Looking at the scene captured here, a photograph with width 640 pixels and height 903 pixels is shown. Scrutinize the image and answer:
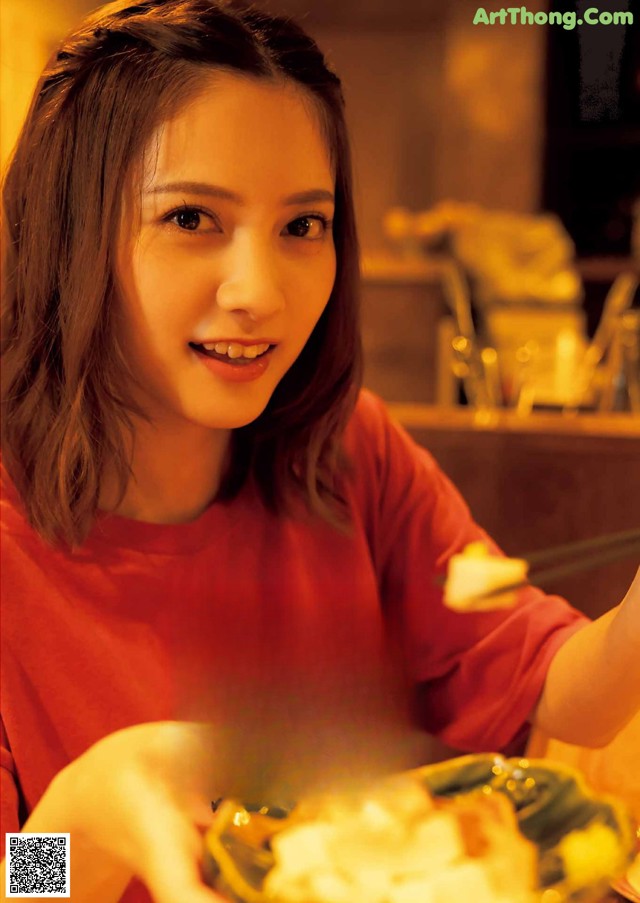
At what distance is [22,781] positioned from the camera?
63cm

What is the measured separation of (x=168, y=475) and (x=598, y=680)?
31 centimetres

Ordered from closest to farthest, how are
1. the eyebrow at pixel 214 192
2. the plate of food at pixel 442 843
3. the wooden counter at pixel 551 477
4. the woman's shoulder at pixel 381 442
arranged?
the plate of food at pixel 442 843
the eyebrow at pixel 214 192
the wooden counter at pixel 551 477
the woman's shoulder at pixel 381 442

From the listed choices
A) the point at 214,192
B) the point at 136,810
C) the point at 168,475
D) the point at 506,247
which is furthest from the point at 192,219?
the point at 506,247

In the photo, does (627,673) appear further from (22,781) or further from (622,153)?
(622,153)

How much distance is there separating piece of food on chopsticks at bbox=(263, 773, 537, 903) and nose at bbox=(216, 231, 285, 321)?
27 centimetres

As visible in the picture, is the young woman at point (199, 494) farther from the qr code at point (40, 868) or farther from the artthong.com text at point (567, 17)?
the artthong.com text at point (567, 17)

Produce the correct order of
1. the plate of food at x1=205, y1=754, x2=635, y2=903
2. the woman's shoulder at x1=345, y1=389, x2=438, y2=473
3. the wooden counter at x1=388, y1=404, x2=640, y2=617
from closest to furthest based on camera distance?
1. the plate of food at x1=205, y1=754, x2=635, y2=903
2. the wooden counter at x1=388, y1=404, x2=640, y2=617
3. the woman's shoulder at x1=345, y1=389, x2=438, y2=473

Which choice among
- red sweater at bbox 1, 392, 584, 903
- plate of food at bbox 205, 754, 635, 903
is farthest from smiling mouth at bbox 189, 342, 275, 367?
plate of food at bbox 205, 754, 635, 903

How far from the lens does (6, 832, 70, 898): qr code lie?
0.54m

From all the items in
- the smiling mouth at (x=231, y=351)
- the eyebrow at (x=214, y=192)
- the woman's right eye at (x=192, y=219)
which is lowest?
the smiling mouth at (x=231, y=351)

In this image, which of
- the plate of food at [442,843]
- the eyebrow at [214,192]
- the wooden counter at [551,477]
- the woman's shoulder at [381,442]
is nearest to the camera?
the plate of food at [442,843]

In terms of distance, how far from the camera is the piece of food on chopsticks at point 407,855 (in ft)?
1.47

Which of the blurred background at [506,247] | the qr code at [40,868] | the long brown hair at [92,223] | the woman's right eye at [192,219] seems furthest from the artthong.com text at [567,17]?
the qr code at [40,868]

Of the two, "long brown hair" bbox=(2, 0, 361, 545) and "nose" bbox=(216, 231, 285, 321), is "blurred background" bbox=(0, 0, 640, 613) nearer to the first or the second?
"long brown hair" bbox=(2, 0, 361, 545)
